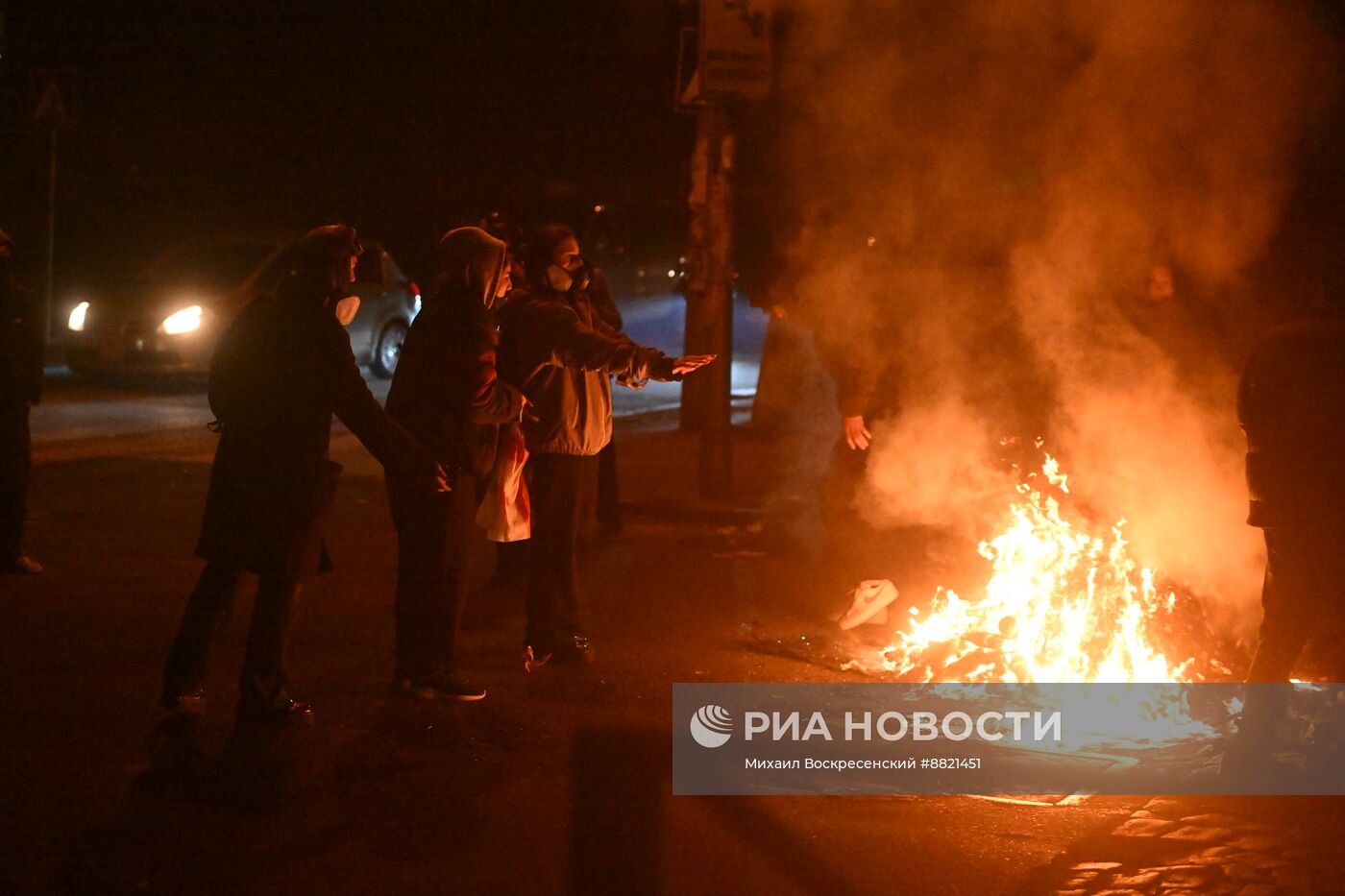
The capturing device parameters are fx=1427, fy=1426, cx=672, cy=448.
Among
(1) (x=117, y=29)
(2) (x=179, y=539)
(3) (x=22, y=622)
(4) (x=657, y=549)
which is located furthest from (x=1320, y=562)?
(1) (x=117, y=29)

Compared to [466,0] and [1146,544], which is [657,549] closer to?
[1146,544]

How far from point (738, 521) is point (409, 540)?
4352 mm

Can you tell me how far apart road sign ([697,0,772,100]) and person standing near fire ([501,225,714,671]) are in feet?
12.1

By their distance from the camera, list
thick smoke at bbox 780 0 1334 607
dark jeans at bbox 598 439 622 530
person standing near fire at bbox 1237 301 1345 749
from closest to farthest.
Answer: person standing near fire at bbox 1237 301 1345 749
thick smoke at bbox 780 0 1334 607
dark jeans at bbox 598 439 622 530

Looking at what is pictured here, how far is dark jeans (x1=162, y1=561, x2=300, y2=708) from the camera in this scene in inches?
195

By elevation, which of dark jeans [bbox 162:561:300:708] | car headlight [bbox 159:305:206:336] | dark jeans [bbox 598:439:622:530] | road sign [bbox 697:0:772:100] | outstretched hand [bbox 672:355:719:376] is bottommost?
dark jeans [bbox 162:561:300:708]

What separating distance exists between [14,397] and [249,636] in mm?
3139

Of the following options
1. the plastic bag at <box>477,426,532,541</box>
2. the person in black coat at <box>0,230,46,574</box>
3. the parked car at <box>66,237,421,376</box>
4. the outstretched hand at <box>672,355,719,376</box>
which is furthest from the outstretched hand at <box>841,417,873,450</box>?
the parked car at <box>66,237,421,376</box>

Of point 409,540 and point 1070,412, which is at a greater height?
point 1070,412

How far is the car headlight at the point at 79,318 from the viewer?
16.7 m

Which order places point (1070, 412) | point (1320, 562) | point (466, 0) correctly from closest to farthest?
point (1320, 562)
point (1070, 412)
point (466, 0)

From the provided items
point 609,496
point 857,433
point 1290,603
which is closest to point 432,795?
point 1290,603

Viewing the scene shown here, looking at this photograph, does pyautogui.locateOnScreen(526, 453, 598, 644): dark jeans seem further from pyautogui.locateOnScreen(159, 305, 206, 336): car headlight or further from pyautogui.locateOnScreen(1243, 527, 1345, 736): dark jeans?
pyautogui.locateOnScreen(159, 305, 206, 336): car headlight

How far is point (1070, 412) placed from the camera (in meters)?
7.04
